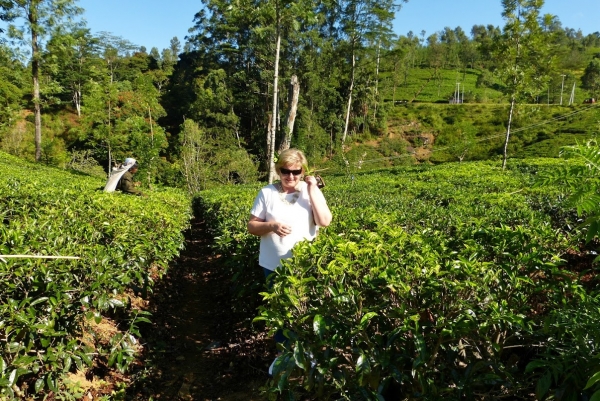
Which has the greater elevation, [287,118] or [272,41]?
[272,41]

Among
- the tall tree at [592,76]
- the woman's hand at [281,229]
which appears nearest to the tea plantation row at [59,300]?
the woman's hand at [281,229]

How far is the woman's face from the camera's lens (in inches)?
116

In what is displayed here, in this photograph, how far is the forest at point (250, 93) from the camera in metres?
16.4

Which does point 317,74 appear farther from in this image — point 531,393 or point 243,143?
point 531,393

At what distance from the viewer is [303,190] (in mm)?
3010

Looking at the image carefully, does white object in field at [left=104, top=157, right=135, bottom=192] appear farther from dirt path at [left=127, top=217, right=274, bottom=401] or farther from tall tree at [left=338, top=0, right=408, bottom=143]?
tall tree at [left=338, top=0, right=408, bottom=143]

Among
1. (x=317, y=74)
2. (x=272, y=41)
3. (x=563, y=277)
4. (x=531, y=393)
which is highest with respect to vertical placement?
(x=272, y=41)

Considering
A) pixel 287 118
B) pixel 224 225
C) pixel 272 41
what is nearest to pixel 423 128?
pixel 272 41

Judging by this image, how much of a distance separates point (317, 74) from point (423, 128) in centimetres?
1309

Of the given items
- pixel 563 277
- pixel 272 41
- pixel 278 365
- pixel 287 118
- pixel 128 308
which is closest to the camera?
pixel 278 365

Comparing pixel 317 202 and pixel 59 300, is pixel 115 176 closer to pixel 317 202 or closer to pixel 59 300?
pixel 59 300

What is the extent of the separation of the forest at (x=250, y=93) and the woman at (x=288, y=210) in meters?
9.01

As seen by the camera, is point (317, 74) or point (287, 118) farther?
point (317, 74)

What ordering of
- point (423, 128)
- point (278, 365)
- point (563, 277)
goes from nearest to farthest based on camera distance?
1. point (278, 365)
2. point (563, 277)
3. point (423, 128)
